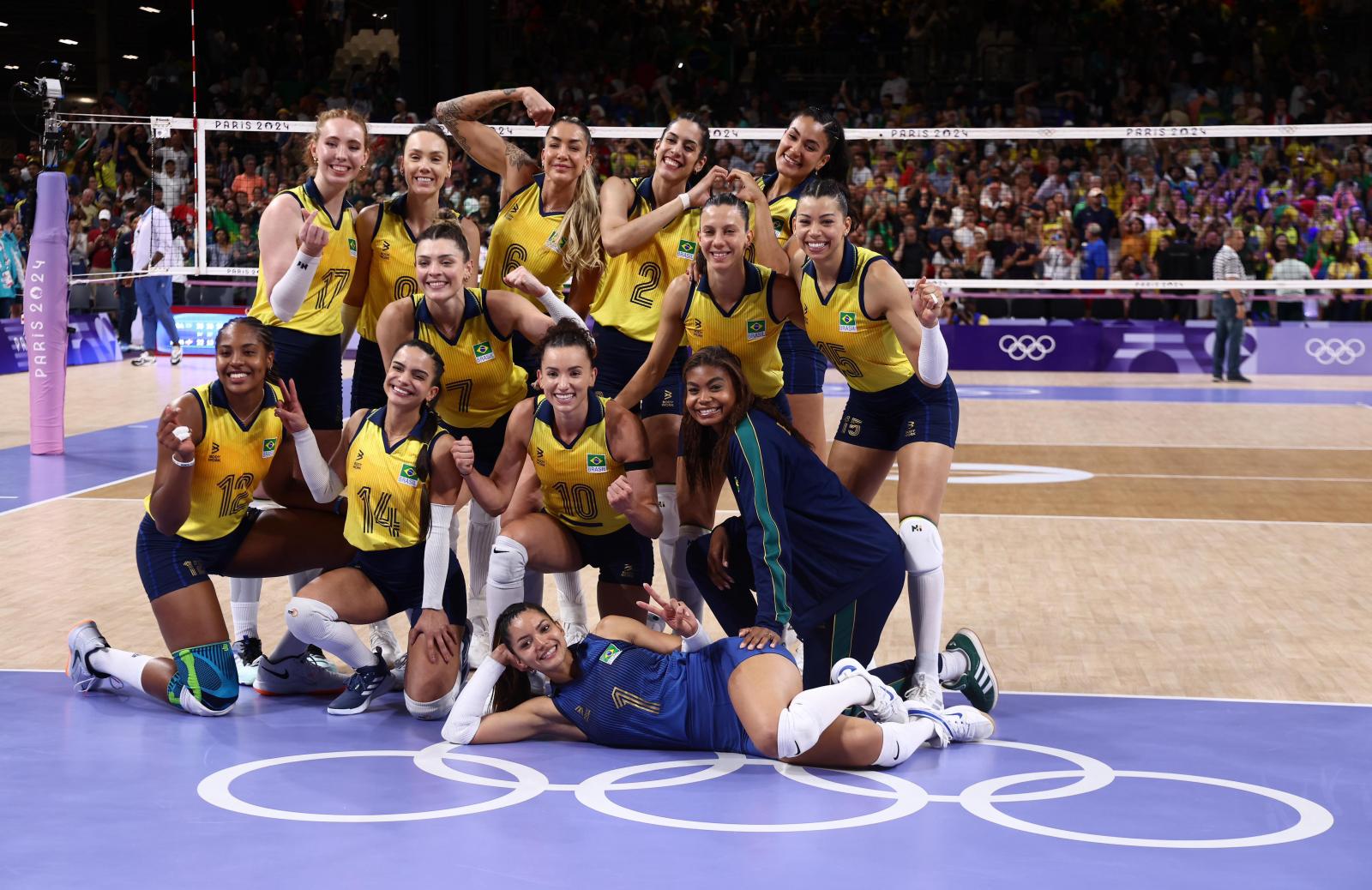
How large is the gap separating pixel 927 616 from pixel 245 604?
2.66 m

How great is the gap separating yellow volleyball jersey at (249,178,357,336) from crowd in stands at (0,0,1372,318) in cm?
929

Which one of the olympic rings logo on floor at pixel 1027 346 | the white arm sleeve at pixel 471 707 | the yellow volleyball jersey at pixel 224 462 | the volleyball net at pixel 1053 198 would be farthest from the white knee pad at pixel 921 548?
the olympic rings logo on floor at pixel 1027 346

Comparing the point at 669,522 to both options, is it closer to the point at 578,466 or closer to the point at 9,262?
the point at 578,466

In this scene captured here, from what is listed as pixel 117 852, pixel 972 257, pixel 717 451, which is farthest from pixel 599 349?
pixel 972 257

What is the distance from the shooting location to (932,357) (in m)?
5.19

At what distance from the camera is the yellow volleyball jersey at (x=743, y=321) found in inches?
218

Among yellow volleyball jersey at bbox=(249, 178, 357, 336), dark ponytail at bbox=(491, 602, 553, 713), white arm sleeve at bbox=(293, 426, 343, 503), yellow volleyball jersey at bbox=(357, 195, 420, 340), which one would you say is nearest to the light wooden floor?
white arm sleeve at bbox=(293, 426, 343, 503)

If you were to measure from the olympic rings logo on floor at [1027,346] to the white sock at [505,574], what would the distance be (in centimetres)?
1457

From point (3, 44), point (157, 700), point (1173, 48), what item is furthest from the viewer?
point (3, 44)

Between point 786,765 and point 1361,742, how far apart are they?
188 centimetres

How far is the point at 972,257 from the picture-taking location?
18.0 metres

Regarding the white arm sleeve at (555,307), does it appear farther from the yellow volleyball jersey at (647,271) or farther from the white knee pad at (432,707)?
the white knee pad at (432,707)

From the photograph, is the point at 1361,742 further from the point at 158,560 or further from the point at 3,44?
the point at 3,44

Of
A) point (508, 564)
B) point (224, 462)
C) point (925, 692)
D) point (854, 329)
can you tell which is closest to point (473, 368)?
point (508, 564)
